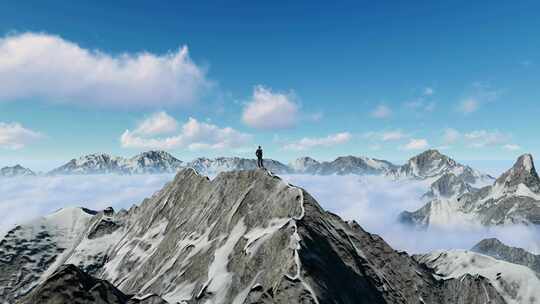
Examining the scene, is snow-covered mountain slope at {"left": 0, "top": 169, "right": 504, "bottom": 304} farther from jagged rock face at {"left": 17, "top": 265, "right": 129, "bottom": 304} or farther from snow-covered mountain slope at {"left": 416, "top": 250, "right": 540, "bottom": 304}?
jagged rock face at {"left": 17, "top": 265, "right": 129, "bottom": 304}

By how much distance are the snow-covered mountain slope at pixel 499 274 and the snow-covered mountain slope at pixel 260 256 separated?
12804mm

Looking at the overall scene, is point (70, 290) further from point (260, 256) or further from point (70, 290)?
point (260, 256)

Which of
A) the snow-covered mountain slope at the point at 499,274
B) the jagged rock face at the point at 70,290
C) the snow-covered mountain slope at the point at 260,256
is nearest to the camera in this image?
the jagged rock face at the point at 70,290

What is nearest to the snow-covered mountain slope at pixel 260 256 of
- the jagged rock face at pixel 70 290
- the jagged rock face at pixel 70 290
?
the jagged rock face at pixel 70 290

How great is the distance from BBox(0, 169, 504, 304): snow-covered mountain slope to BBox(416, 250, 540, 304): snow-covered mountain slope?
12.8 metres

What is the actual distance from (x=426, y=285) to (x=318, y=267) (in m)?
57.9

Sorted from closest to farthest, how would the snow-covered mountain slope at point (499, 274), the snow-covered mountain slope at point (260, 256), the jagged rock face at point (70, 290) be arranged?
the jagged rock face at point (70, 290) → the snow-covered mountain slope at point (260, 256) → the snow-covered mountain slope at point (499, 274)

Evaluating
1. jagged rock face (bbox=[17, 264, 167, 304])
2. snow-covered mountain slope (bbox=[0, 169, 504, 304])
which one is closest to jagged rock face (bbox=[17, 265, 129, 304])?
jagged rock face (bbox=[17, 264, 167, 304])

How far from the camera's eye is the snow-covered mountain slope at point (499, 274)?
168125 mm

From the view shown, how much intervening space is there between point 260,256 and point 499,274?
12917cm

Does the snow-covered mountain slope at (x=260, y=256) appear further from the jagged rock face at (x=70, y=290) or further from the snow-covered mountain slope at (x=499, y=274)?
the jagged rock face at (x=70, y=290)

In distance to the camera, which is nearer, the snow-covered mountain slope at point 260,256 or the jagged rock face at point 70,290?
the jagged rock face at point 70,290

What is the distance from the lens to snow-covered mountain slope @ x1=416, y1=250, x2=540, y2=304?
16812 cm

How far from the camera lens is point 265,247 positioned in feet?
299
